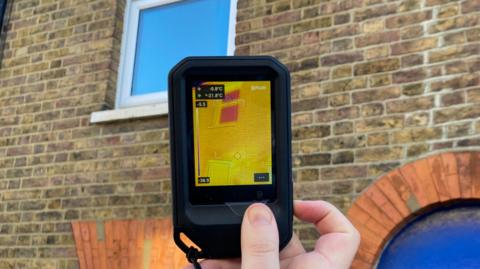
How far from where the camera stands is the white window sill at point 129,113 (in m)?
3.92

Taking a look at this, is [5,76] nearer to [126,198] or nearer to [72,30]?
[72,30]

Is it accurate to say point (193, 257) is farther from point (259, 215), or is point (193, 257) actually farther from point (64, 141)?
point (64, 141)

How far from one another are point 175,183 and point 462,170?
6.98 feet

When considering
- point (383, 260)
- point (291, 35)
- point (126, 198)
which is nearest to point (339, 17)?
point (291, 35)

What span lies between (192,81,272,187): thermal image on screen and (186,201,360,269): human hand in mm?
134

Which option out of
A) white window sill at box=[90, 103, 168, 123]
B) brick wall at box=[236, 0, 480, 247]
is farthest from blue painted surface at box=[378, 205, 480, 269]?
white window sill at box=[90, 103, 168, 123]

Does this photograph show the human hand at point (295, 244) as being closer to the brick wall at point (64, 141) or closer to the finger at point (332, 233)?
the finger at point (332, 233)

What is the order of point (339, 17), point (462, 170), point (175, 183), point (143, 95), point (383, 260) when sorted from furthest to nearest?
point (143, 95)
point (339, 17)
point (383, 260)
point (462, 170)
point (175, 183)

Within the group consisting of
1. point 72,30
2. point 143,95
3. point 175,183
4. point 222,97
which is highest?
point 72,30

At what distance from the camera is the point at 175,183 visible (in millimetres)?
1158

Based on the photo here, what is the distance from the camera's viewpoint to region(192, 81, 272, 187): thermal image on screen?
1.18 metres

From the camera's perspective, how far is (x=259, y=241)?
100 cm

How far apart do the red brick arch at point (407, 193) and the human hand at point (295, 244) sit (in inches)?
74.7

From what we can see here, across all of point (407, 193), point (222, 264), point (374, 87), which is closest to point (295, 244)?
point (222, 264)
